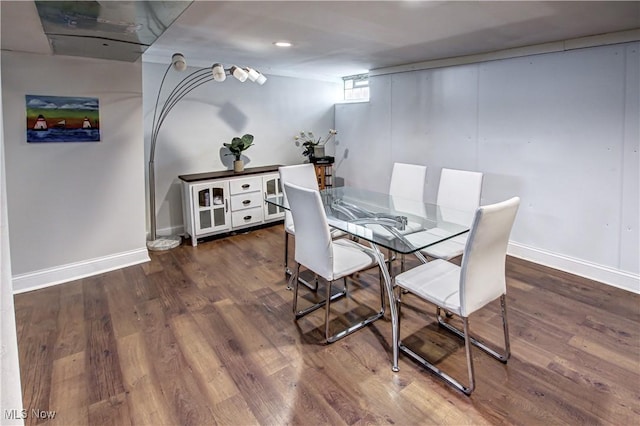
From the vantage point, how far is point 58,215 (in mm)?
3242

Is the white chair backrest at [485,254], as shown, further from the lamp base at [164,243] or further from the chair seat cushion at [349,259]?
the lamp base at [164,243]

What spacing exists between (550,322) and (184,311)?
8.72ft

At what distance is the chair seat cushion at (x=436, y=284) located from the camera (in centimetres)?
196

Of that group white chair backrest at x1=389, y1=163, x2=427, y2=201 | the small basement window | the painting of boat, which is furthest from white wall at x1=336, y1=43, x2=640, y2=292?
the painting of boat

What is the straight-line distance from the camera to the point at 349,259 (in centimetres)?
250

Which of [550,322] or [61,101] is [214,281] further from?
[550,322]

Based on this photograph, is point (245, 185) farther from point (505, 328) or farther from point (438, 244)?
point (505, 328)

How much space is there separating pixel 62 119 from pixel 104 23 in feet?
4.47

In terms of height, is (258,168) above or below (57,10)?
below

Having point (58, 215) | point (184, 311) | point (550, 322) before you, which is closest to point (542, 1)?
point (550, 322)

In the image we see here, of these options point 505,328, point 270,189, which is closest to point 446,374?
point 505,328

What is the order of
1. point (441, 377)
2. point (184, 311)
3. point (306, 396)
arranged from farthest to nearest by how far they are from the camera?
point (184, 311)
point (441, 377)
point (306, 396)

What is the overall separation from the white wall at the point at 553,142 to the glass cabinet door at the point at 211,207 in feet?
8.06

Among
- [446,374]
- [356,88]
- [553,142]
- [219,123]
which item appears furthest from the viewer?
[356,88]
